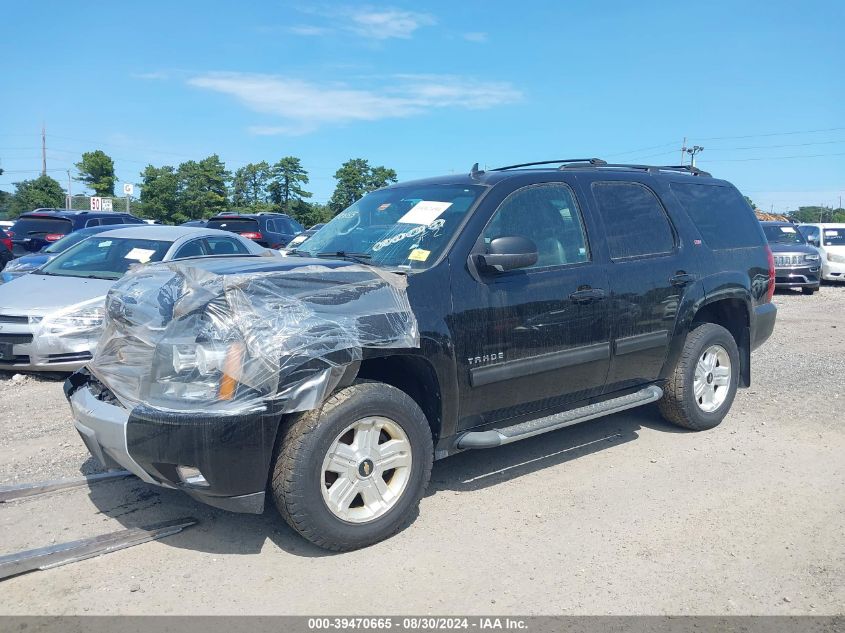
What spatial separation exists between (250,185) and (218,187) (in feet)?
7.31

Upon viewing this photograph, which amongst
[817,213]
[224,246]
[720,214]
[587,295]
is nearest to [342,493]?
[587,295]

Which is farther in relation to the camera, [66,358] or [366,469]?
[66,358]

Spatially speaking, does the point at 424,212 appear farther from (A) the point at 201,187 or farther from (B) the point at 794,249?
(A) the point at 201,187

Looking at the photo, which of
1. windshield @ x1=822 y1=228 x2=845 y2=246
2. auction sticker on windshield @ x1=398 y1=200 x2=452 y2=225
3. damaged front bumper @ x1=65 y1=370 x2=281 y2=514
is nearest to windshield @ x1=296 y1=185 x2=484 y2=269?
auction sticker on windshield @ x1=398 y1=200 x2=452 y2=225

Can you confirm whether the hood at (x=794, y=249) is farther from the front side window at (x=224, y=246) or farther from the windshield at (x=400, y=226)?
the windshield at (x=400, y=226)

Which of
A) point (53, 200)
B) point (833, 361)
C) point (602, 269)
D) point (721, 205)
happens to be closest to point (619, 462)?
point (602, 269)

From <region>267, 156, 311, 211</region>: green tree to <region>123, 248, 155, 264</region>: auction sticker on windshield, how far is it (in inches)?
1512

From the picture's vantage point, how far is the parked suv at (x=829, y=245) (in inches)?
779

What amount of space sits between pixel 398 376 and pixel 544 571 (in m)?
1.28

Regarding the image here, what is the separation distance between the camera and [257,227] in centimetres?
1786

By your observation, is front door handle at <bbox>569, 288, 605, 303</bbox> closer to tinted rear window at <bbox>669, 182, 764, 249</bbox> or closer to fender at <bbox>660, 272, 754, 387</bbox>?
fender at <bbox>660, 272, 754, 387</bbox>

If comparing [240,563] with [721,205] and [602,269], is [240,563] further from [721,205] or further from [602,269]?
[721,205]

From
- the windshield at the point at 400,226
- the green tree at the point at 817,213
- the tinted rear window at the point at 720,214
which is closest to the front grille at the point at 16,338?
the windshield at the point at 400,226

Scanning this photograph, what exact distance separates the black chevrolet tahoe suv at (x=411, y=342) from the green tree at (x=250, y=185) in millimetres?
42013
